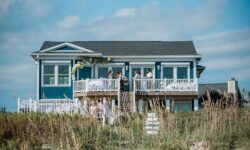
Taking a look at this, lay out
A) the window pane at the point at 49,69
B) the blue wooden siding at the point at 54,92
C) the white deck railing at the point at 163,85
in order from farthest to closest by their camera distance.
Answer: the blue wooden siding at the point at 54,92 < the window pane at the point at 49,69 < the white deck railing at the point at 163,85

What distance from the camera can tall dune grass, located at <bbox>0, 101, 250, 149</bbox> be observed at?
1036 cm

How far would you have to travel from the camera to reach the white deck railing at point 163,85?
26172 millimetres

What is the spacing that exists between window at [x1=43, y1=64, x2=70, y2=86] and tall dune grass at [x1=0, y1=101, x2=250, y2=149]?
15576mm

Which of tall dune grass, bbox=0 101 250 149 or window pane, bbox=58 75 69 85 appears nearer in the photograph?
tall dune grass, bbox=0 101 250 149

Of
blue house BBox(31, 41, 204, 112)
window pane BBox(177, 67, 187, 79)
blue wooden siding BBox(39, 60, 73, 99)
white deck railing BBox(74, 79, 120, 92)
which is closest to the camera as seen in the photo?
white deck railing BBox(74, 79, 120, 92)

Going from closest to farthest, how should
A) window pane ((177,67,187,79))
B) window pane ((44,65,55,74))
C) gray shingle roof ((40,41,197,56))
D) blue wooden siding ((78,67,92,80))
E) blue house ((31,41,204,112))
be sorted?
blue house ((31,41,204,112)) < window pane ((44,65,55,74)) < blue wooden siding ((78,67,92,80)) < window pane ((177,67,187,79)) < gray shingle roof ((40,41,197,56))

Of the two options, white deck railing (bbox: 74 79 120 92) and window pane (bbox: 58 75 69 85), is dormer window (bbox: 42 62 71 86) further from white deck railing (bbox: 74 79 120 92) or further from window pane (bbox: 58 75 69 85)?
white deck railing (bbox: 74 79 120 92)

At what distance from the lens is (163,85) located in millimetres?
26312

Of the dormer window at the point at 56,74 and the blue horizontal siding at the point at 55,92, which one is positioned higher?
the dormer window at the point at 56,74

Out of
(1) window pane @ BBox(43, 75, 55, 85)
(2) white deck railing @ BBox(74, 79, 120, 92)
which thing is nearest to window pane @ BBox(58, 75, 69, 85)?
(1) window pane @ BBox(43, 75, 55, 85)

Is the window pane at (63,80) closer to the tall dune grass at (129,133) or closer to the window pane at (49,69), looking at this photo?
the window pane at (49,69)

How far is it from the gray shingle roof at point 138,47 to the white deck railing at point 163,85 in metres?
3.40

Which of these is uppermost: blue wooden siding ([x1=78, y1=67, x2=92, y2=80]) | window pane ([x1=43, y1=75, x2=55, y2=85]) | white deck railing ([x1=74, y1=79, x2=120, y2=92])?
blue wooden siding ([x1=78, y1=67, x2=92, y2=80])

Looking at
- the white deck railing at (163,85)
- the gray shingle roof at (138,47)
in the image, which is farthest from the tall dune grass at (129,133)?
the gray shingle roof at (138,47)
